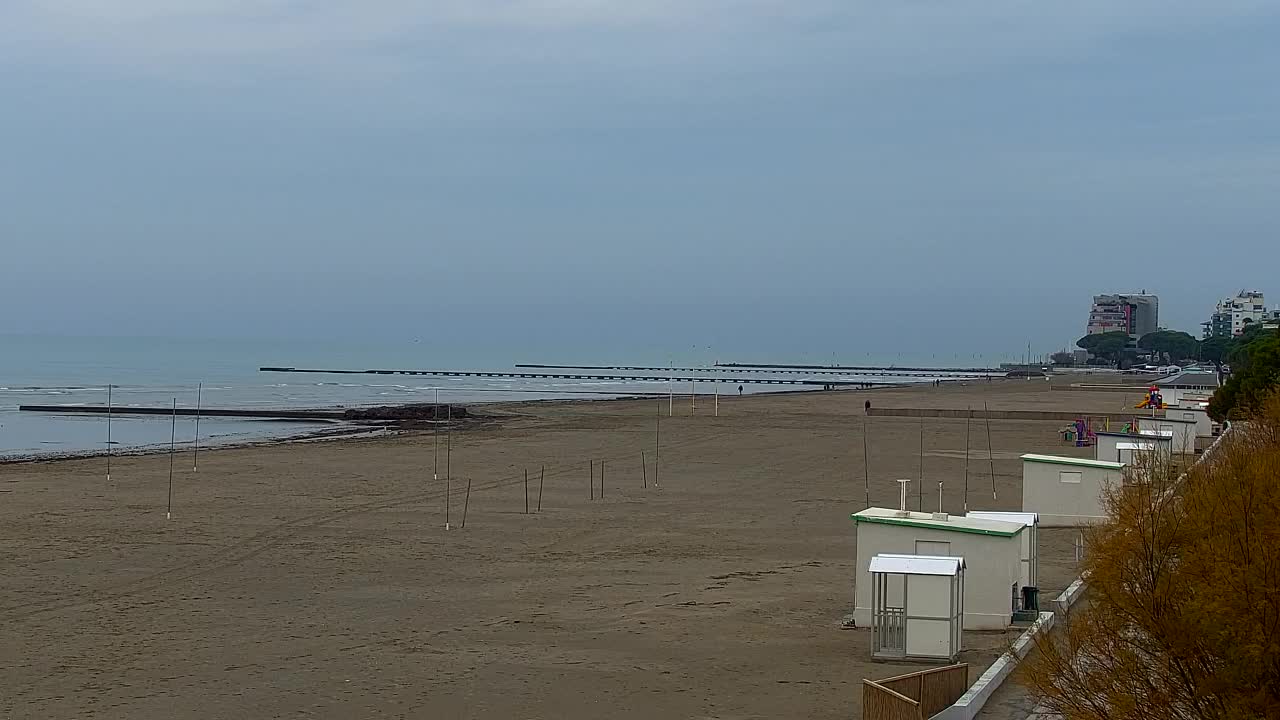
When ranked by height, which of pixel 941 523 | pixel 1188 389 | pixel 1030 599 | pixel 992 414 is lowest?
pixel 1030 599

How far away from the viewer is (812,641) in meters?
16.4

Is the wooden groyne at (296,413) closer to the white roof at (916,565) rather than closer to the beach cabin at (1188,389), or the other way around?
the beach cabin at (1188,389)

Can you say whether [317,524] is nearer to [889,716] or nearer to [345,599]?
[345,599]

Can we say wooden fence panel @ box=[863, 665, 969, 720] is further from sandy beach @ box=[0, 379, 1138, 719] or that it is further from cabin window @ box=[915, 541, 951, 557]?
cabin window @ box=[915, 541, 951, 557]

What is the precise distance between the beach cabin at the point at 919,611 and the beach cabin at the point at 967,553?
122 cm

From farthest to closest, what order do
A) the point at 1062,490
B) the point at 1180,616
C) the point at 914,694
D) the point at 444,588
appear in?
the point at 1062,490 < the point at 444,588 < the point at 914,694 < the point at 1180,616

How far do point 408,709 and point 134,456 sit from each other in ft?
114

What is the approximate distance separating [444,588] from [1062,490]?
12535 millimetres

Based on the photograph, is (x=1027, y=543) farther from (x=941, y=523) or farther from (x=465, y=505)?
(x=465, y=505)

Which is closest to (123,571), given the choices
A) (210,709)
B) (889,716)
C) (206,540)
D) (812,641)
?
(206,540)

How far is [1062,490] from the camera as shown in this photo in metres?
26.3

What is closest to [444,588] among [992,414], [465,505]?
[465,505]

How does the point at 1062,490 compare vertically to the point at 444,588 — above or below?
above

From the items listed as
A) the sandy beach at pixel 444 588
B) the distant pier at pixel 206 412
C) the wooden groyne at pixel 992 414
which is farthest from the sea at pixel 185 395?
the wooden groyne at pixel 992 414
